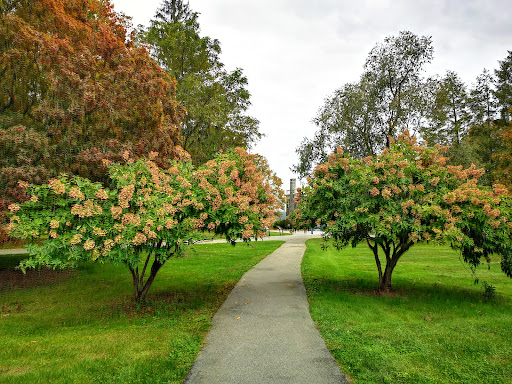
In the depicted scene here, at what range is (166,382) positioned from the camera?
12.9 ft

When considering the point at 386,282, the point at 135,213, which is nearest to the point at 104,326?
the point at 135,213

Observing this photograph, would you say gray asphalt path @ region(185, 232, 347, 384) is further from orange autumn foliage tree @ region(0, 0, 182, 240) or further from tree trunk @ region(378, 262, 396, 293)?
orange autumn foliage tree @ region(0, 0, 182, 240)

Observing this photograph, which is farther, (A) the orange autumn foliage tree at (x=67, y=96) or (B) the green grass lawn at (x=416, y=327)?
(A) the orange autumn foliage tree at (x=67, y=96)

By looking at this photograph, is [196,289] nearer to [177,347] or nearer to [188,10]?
[177,347]

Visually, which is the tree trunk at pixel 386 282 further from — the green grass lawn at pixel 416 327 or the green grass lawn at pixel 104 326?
the green grass lawn at pixel 104 326

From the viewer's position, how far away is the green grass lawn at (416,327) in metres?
4.34

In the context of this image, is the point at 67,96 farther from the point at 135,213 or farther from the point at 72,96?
the point at 135,213

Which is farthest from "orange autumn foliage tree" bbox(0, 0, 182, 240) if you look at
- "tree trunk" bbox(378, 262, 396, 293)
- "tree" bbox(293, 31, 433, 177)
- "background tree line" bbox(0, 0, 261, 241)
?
"tree" bbox(293, 31, 433, 177)

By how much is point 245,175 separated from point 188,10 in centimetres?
2025

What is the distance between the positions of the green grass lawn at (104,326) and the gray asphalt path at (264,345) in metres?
0.33

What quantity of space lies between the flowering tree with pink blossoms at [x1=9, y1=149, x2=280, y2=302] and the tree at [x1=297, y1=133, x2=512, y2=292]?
2.00 metres

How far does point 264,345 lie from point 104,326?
3564mm

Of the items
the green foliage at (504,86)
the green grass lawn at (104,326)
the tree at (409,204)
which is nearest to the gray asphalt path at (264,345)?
the green grass lawn at (104,326)

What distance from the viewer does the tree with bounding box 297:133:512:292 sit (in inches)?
280
